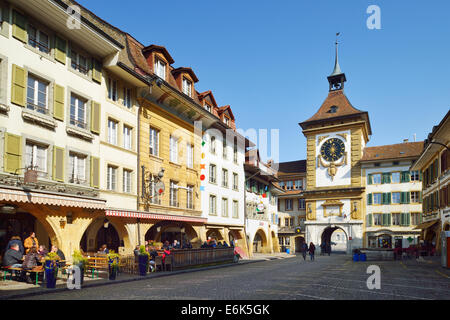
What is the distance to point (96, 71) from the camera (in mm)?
20953

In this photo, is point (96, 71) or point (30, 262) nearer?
point (30, 262)

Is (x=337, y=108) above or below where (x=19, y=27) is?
above

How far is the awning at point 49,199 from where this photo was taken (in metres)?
14.7

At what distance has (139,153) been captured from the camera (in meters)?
23.8

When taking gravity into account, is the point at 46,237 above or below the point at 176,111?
below

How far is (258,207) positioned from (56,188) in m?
25.1

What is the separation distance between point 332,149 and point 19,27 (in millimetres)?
46408

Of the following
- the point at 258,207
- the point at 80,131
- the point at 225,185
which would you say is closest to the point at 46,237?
the point at 80,131

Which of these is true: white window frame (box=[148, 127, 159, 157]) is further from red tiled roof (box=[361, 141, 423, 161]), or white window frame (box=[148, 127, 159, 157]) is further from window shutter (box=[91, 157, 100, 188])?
red tiled roof (box=[361, 141, 423, 161])

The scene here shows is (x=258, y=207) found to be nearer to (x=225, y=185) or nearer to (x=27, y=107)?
(x=225, y=185)

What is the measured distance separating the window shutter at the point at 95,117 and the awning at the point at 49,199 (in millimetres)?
3405

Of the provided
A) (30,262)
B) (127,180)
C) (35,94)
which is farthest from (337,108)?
(30,262)

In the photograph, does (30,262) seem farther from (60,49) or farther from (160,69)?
(160,69)
